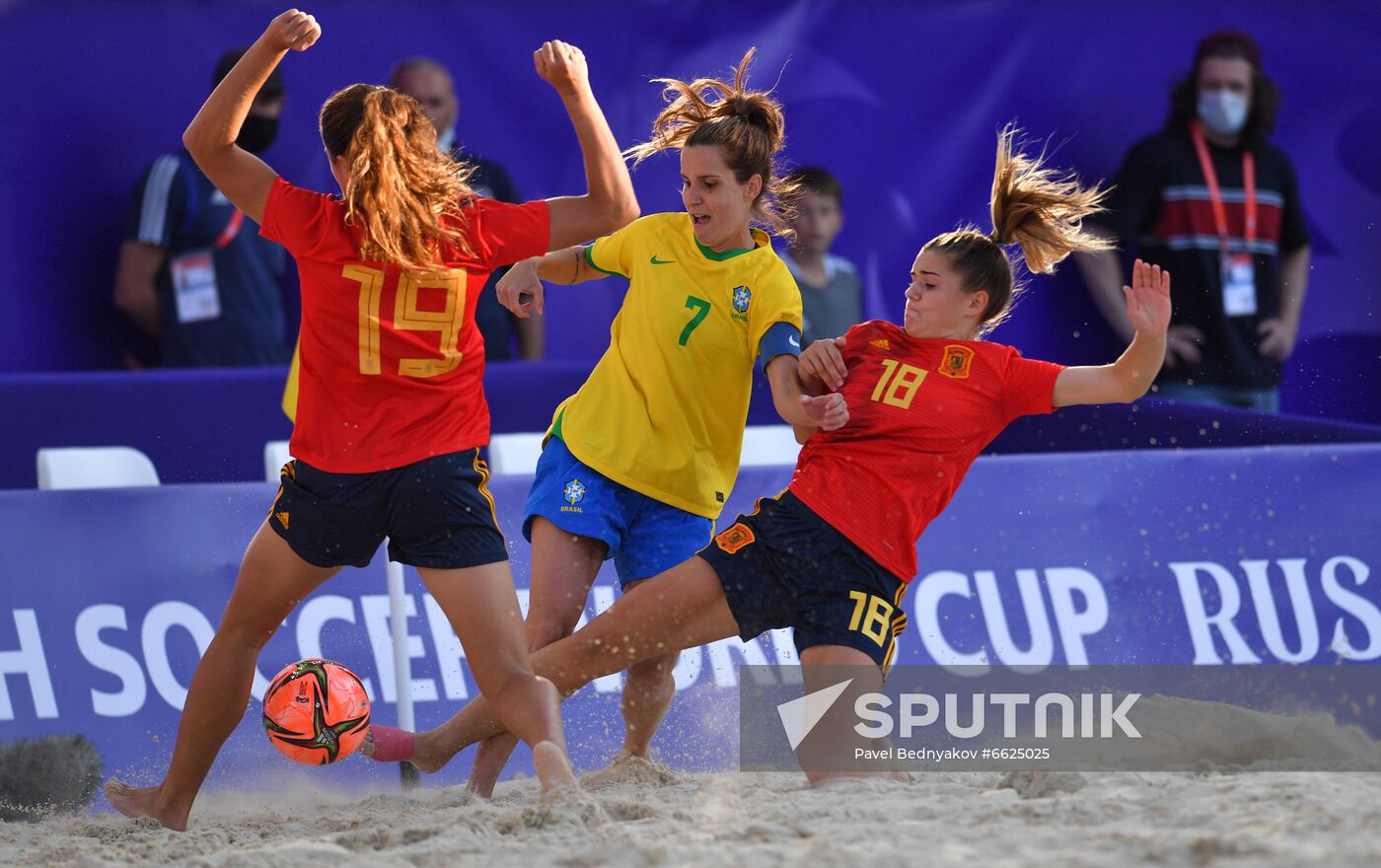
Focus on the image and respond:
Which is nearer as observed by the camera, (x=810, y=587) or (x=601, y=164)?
(x=601, y=164)

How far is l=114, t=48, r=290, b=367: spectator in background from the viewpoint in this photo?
7.99m

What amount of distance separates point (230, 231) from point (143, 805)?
15.1 ft

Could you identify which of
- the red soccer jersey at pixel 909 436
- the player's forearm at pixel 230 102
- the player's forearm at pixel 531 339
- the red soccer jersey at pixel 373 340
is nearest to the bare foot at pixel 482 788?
the red soccer jersey at pixel 373 340

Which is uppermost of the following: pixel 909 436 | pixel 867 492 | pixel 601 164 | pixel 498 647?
pixel 601 164

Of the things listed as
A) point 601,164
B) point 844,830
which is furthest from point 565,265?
→ point 844,830

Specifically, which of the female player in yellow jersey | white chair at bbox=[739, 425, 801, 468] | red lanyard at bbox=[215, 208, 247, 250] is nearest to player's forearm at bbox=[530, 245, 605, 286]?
the female player in yellow jersey

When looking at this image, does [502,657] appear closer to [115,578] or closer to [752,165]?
[752,165]

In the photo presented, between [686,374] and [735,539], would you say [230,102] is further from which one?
[735,539]

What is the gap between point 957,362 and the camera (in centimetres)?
422

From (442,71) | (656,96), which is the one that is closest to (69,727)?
(442,71)

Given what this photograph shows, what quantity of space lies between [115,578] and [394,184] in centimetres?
223

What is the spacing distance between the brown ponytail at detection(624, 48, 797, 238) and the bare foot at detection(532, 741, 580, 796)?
5.40ft

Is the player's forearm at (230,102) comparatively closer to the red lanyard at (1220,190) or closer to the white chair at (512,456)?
the white chair at (512,456)

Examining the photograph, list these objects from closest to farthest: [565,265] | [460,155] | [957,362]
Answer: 1. [957,362]
2. [565,265]
3. [460,155]
